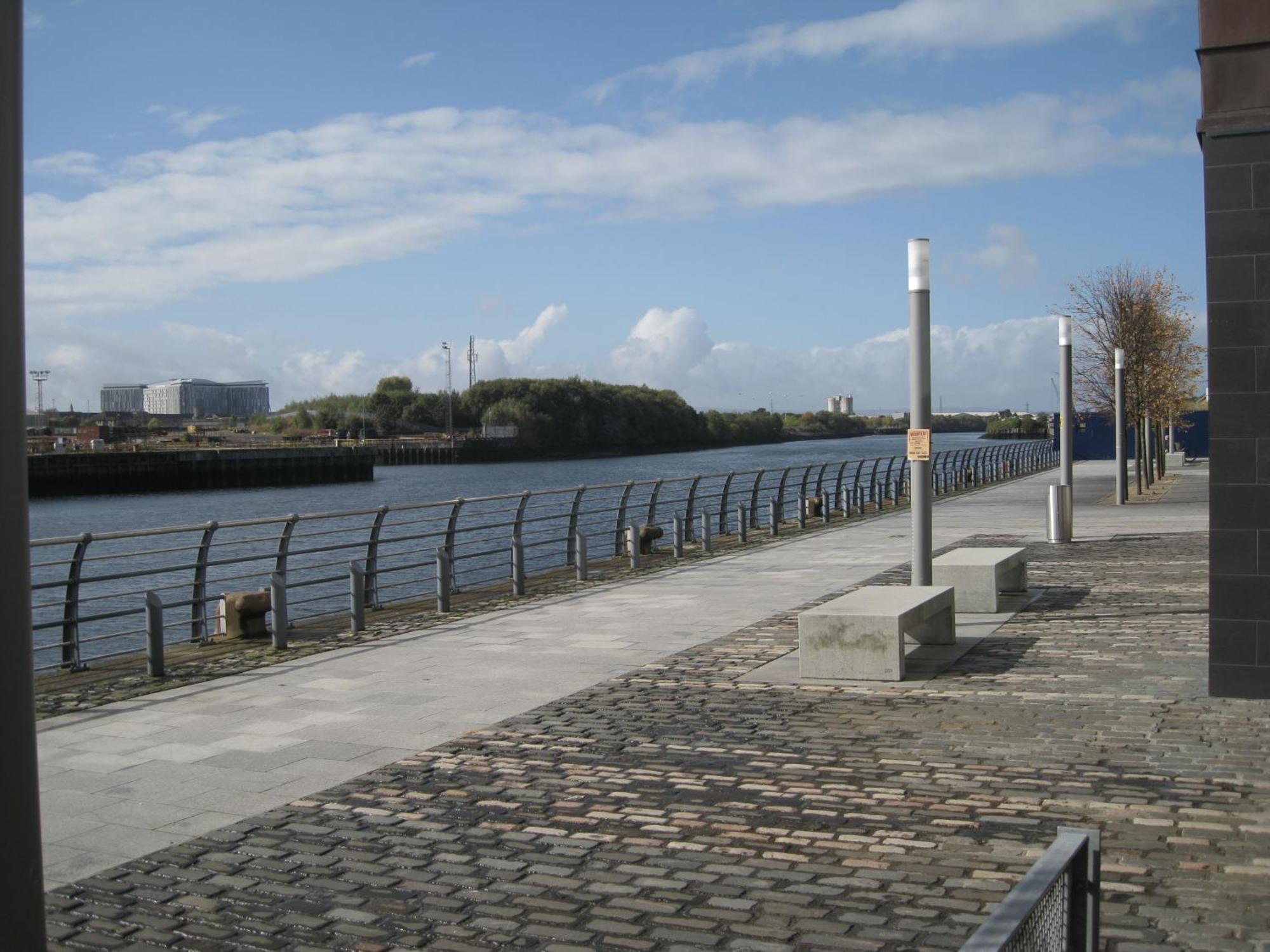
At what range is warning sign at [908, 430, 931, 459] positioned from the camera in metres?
11.2

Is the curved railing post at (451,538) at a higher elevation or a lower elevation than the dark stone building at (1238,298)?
lower

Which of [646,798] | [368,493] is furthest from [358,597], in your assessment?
[368,493]

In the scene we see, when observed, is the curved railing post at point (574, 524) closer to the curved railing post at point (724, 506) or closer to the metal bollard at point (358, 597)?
the metal bollard at point (358, 597)

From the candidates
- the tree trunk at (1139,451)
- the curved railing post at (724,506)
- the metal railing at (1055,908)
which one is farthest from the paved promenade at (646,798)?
the tree trunk at (1139,451)

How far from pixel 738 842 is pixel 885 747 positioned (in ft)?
5.92

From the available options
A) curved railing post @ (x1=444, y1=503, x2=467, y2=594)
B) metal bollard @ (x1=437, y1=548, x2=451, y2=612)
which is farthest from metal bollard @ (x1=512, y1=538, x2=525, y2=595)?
metal bollard @ (x1=437, y1=548, x2=451, y2=612)

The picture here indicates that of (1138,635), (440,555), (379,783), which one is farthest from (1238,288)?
(440,555)

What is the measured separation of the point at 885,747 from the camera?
6.83 m

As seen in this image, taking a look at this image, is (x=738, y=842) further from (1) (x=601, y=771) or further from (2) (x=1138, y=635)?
(2) (x=1138, y=635)

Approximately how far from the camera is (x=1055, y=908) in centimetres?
297

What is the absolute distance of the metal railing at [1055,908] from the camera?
2.54 metres

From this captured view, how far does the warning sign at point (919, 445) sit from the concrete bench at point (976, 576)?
110 cm

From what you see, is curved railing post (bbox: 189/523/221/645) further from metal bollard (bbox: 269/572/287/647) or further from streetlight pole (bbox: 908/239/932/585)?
streetlight pole (bbox: 908/239/932/585)

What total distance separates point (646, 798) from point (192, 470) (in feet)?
309
